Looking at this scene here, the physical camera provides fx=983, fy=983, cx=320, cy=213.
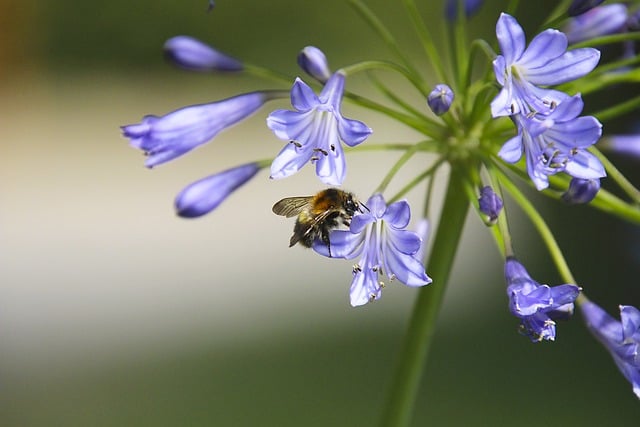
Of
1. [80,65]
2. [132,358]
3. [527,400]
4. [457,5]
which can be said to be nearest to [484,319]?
[527,400]

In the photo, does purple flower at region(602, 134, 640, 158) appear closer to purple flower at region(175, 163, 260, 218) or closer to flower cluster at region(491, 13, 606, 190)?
flower cluster at region(491, 13, 606, 190)

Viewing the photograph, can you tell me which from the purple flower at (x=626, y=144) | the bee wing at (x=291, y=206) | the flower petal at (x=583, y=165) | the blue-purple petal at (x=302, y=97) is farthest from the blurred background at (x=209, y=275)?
the blue-purple petal at (x=302, y=97)

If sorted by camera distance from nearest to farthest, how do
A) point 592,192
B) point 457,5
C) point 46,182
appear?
point 592,192
point 457,5
point 46,182

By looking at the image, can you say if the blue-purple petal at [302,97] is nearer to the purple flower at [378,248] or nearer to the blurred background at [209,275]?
the purple flower at [378,248]

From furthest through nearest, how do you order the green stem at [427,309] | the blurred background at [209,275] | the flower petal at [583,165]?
the blurred background at [209,275]
the green stem at [427,309]
the flower petal at [583,165]

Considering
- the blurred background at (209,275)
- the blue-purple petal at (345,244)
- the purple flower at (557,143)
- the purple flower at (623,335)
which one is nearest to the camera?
the purple flower at (557,143)

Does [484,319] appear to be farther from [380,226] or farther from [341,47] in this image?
[380,226]

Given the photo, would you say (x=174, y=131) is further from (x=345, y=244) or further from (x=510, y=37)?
(x=510, y=37)

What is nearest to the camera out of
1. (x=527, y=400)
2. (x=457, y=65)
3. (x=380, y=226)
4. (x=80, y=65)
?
(x=380, y=226)
